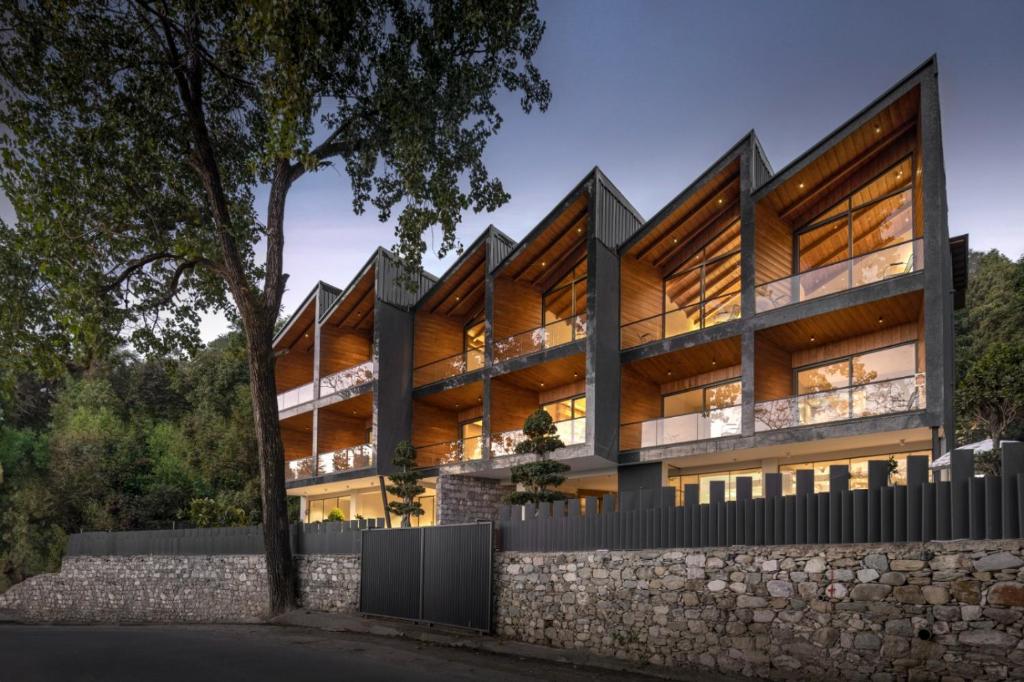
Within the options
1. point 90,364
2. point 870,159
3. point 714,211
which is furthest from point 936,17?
point 90,364

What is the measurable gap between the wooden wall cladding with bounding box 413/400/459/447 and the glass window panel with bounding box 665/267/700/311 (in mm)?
9323

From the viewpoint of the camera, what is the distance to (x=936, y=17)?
16938 mm

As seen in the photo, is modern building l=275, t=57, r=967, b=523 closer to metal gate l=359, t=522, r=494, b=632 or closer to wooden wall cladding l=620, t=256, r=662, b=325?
wooden wall cladding l=620, t=256, r=662, b=325

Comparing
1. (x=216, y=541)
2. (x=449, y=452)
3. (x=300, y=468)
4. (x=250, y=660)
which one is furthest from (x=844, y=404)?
(x=300, y=468)

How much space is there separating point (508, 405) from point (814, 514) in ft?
53.4

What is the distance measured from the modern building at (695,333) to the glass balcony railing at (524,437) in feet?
0.23

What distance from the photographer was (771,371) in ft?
60.4

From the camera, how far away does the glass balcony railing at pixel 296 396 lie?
29.5m

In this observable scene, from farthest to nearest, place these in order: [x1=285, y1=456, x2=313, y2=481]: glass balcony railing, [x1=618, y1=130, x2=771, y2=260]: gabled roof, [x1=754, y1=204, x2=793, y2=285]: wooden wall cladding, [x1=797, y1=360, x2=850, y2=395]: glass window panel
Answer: [x1=285, y1=456, x2=313, y2=481]: glass balcony railing, [x1=618, y1=130, x2=771, y2=260]: gabled roof, [x1=754, y1=204, x2=793, y2=285]: wooden wall cladding, [x1=797, y1=360, x2=850, y2=395]: glass window panel

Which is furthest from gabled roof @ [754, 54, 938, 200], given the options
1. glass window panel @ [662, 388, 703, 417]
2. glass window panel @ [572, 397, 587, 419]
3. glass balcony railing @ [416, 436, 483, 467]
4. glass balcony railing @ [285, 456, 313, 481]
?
glass balcony railing @ [285, 456, 313, 481]

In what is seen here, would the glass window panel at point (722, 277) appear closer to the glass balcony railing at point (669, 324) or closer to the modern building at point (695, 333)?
the modern building at point (695, 333)

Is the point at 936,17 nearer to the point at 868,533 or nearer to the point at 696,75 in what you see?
the point at 696,75

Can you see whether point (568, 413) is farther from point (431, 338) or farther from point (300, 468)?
point (300, 468)

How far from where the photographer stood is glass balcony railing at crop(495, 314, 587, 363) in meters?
21.0
